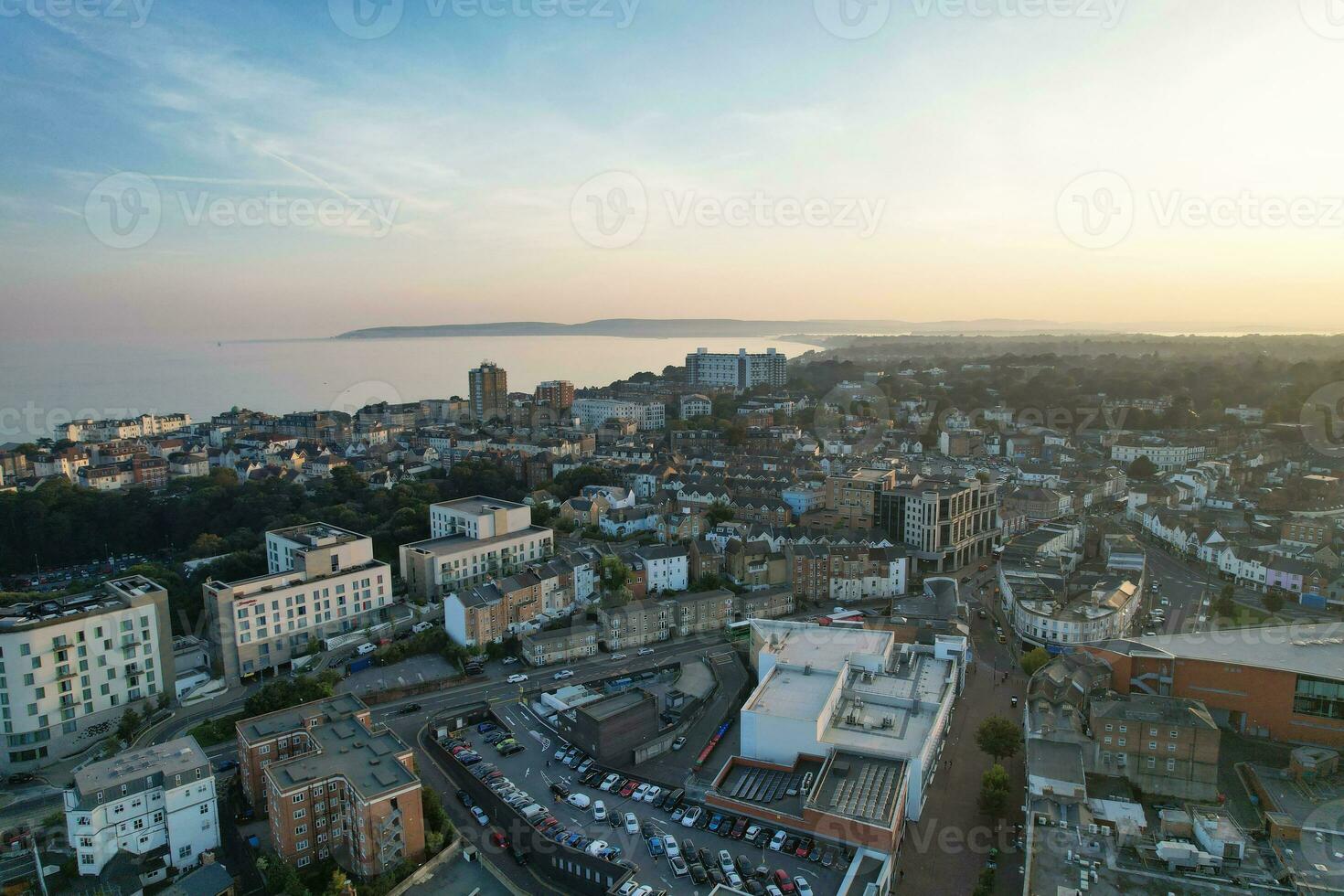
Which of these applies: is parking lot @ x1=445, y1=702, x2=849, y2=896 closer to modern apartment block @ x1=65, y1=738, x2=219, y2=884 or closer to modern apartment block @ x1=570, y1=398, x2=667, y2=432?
modern apartment block @ x1=65, y1=738, x2=219, y2=884

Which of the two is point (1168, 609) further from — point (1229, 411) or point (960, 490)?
point (1229, 411)

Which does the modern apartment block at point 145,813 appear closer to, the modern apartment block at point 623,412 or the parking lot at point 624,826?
the parking lot at point 624,826

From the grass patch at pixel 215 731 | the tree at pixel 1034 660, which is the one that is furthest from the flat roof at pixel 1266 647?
the grass patch at pixel 215 731

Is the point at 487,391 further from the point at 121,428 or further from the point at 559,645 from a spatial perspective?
the point at 559,645

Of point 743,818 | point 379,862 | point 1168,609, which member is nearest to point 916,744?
point 743,818

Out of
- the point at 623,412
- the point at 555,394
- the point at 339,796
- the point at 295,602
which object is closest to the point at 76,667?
the point at 295,602

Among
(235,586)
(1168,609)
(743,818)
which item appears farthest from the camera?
(1168,609)
